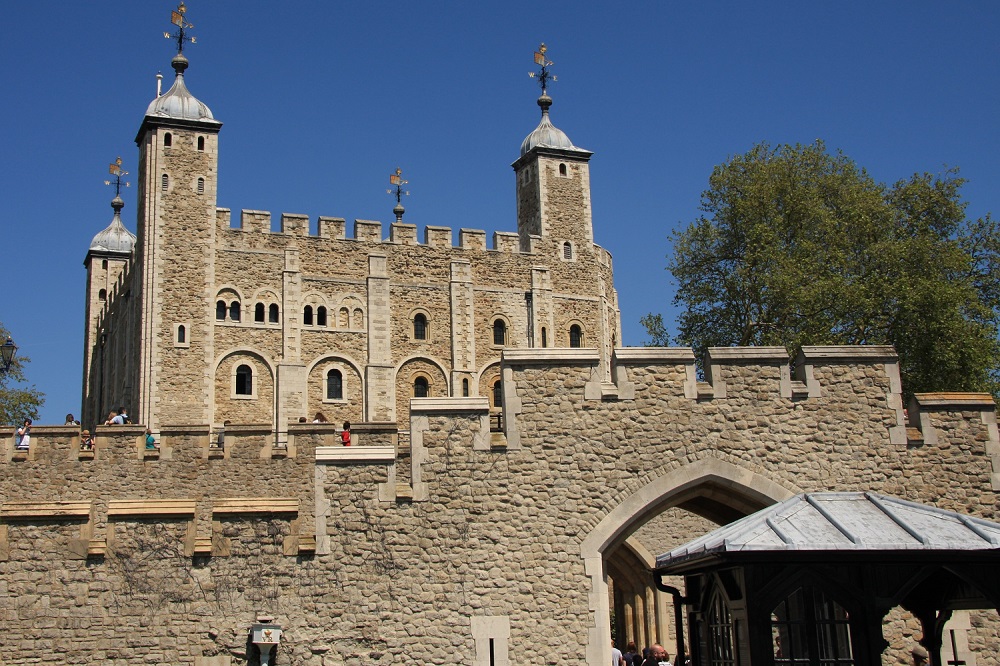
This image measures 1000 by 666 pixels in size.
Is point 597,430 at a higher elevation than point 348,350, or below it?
below

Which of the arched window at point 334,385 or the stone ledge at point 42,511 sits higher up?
the arched window at point 334,385

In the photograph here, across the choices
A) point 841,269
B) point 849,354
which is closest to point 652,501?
point 849,354

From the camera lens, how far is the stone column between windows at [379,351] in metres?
39.1

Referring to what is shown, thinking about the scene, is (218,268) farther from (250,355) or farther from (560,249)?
(560,249)

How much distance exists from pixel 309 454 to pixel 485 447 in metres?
8.11

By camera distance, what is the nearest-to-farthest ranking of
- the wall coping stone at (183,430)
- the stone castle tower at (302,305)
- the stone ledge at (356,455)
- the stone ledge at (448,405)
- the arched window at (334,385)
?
the stone ledge at (356,455), the stone ledge at (448,405), the wall coping stone at (183,430), the stone castle tower at (302,305), the arched window at (334,385)

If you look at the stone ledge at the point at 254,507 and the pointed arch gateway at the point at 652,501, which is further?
the pointed arch gateway at the point at 652,501

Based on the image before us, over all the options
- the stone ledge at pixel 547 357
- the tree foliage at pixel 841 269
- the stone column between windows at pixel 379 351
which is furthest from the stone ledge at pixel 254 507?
the stone column between windows at pixel 379 351

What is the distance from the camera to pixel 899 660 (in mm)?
13258

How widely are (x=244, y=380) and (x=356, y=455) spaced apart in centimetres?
2558

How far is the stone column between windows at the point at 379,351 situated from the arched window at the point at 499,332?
395cm

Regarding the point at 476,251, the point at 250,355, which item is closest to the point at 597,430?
the point at 250,355

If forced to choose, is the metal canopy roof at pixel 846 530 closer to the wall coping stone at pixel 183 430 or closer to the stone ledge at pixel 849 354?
the stone ledge at pixel 849 354

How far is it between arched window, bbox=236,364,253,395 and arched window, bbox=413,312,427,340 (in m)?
5.91
